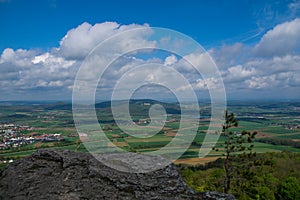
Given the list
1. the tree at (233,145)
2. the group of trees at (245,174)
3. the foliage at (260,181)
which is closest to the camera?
the tree at (233,145)

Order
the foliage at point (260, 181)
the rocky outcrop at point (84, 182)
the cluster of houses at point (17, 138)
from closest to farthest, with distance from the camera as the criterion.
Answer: the rocky outcrop at point (84, 182)
the foliage at point (260, 181)
the cluster of houses at point (17, 138)

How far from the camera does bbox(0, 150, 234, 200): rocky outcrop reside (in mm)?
7590

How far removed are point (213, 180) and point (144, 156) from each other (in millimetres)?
29351

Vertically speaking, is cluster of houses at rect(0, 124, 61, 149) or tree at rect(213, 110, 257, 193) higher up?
tree at rect(213, 110, 257, 193)

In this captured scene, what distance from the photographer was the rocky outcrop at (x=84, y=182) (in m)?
7.59

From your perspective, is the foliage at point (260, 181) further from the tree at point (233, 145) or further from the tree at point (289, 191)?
the tree at point (233, 145)

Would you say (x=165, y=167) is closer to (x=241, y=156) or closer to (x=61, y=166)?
(x=61, y=166)

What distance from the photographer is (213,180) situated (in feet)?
118

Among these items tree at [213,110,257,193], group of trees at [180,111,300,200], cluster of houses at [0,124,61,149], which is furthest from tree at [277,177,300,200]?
cluster of houses at [0,124,61,149]

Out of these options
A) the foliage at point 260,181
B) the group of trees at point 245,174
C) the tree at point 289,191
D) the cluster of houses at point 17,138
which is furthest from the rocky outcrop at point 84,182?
the cluster of houses at point 17,138

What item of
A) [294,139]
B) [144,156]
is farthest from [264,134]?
[144,156]

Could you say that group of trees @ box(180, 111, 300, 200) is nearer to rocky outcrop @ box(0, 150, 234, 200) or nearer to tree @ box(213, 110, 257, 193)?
tree @ box(213, 110, 257, 193)

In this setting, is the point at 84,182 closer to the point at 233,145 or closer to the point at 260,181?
the point at 233,145

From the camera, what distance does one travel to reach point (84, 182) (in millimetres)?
7863
